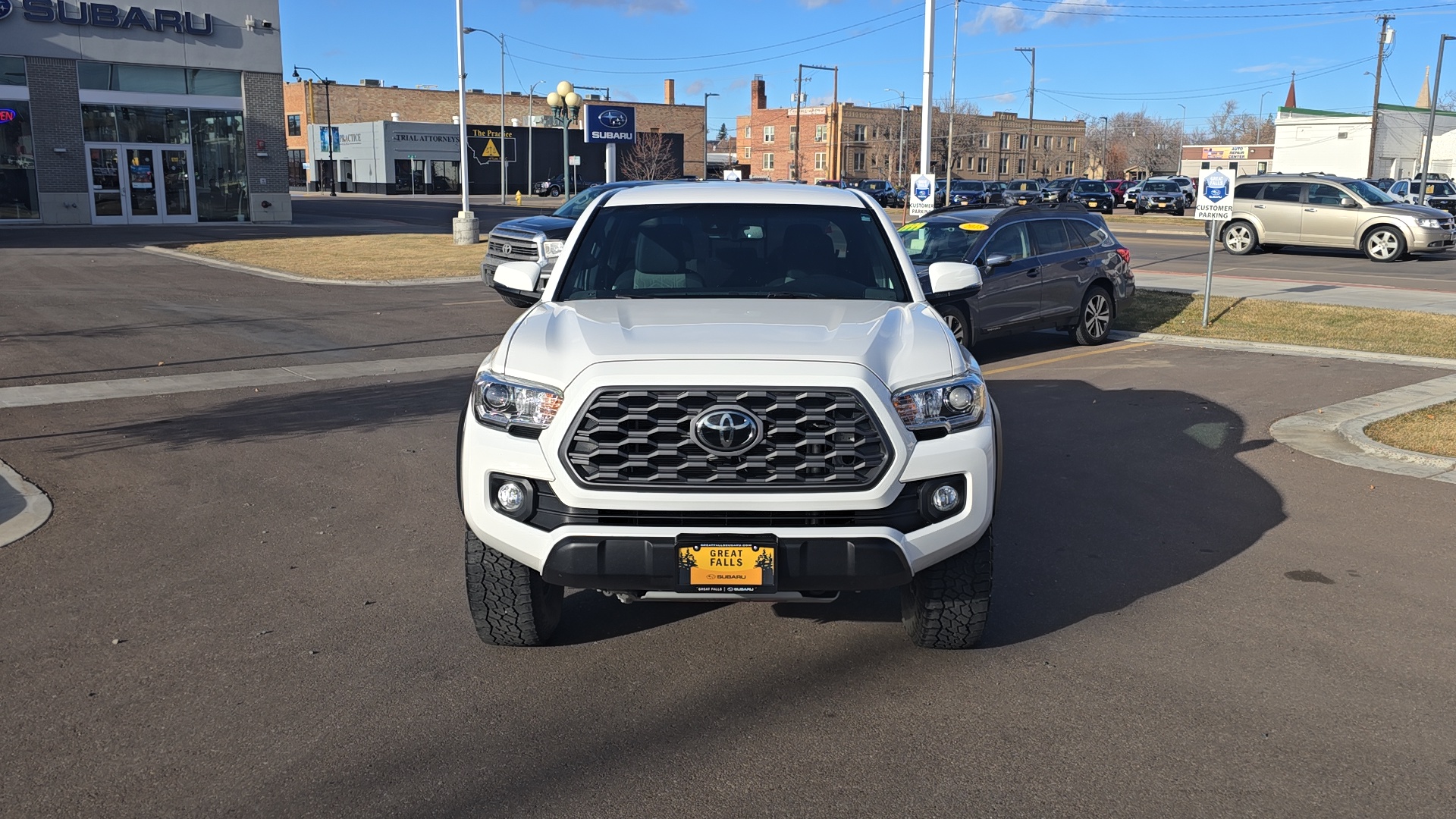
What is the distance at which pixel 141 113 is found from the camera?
36469 mm

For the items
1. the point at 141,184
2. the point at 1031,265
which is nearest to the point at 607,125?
the point at 141,184

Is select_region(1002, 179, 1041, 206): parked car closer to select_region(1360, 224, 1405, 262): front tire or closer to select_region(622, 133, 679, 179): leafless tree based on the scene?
select_region(1360, 224, 1405, 262): front tire

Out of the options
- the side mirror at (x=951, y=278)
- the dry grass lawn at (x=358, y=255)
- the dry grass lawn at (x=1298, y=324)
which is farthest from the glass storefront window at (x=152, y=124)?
the side mirror at (x=951, y=278)

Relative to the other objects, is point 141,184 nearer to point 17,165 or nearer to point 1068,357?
point 17,165

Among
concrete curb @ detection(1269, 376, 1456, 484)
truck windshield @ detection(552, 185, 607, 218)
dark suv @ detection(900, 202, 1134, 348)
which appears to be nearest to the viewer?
concrete curb @ detection(1269, 376, 1456, 484)

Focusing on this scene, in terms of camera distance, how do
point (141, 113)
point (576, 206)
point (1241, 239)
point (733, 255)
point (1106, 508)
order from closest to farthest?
1. point (733, 255)
2. point (1106, 508)
3. point (576, 206)
4. point (1241, 239)
5. point (141, 113)

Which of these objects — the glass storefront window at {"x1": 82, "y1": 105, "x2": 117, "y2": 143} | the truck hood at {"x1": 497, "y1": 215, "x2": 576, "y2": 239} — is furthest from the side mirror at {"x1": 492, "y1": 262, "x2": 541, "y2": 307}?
the glass storefront window at {"x1": 82, "y1": 105, "x2": 117, "y2": 143}

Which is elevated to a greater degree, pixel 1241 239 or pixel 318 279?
pixel 1241 239

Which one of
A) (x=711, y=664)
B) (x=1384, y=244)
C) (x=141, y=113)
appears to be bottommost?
(x=711, y=664)

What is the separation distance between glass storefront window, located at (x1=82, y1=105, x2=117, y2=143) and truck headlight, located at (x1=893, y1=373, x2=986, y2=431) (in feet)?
126

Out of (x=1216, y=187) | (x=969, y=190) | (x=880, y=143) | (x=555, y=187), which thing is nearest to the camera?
(x=1216, y=187)

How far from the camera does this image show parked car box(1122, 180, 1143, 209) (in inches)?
2222

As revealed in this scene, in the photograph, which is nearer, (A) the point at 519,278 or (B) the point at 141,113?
(A) the point at 519,278

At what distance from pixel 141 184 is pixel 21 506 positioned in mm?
34775
